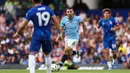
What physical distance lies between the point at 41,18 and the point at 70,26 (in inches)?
209

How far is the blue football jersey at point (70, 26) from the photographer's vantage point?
20.5 metres

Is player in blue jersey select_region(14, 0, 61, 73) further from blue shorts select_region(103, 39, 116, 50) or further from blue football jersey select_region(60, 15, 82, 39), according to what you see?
blue shorts select_region(103, 39, 116, 50)

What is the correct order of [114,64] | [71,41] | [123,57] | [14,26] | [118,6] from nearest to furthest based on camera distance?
[71,41] → [114,64] → [123,57] → [14,26] → [118,6]

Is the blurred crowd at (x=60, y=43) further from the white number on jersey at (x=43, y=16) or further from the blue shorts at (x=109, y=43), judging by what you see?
the white number on jersey at (x=43, y=16)

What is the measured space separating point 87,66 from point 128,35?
132 inches

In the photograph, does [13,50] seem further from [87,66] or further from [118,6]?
[118,6]

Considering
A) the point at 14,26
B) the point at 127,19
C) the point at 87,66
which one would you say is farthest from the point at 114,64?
the point at 14,26

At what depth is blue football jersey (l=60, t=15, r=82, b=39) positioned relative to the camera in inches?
805

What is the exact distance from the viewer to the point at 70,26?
20500 millimetres

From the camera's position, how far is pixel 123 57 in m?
26.2

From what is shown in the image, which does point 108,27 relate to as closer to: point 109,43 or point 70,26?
point 109,43

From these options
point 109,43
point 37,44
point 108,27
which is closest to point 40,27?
point 37,44

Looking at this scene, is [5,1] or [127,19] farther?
[5,1]

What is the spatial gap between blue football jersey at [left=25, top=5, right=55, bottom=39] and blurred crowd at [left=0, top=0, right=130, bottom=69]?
10.2 metres
